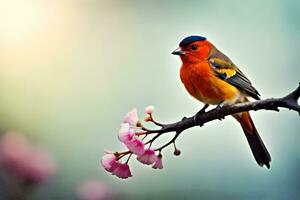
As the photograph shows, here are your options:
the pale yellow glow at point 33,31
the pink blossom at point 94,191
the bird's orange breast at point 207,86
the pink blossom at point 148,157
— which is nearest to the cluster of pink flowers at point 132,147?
the pink blossom at point 148,157

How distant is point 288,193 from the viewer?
3.73ft

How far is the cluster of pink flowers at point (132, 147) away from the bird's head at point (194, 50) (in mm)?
153

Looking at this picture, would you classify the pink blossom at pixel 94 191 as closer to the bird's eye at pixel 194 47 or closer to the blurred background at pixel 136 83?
the blurred background at pixel 136 83

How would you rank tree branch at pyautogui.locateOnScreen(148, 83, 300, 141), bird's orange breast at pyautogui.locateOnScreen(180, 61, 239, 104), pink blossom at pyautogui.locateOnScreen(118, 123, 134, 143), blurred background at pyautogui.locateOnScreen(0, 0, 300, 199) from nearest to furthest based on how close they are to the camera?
tree branch at pyautogui.locateOnScreen(148, 83, 300, 141) → pink blossom at pyautogui.locateOnScreen(118, 123, 134, 143) → bird's orange breast at pyautogui.locateOnScreen(180, 61, 239, 104) → blurred background at pyautogui.locateOnScreen(0, 0, 300, 199)

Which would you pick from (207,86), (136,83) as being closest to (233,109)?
(207,86)

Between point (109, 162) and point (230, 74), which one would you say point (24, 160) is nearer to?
point (109, 162)

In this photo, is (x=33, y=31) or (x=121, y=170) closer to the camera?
(x=121, y=170)

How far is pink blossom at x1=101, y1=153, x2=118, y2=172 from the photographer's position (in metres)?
0.90

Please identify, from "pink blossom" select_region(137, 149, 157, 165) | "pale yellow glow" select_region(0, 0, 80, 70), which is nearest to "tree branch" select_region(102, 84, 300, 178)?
"pink blossom" select_region(137, 149, 157, 165)

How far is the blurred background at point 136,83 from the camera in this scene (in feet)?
3.69

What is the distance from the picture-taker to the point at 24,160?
106 cm

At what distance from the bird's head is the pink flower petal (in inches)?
9.0

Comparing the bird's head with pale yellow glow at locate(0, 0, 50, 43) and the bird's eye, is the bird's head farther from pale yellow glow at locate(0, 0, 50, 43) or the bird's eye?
pale yellow glow at locate(0, 0, 50, 43)

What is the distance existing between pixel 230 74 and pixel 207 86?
50 mm
